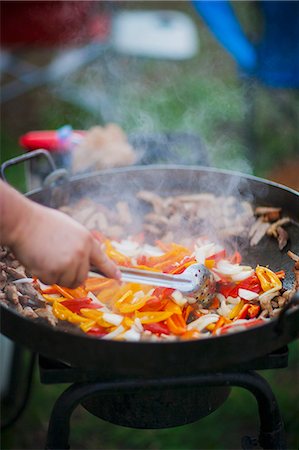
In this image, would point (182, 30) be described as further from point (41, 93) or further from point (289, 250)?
point (289, 250)

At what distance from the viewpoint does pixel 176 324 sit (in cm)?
201

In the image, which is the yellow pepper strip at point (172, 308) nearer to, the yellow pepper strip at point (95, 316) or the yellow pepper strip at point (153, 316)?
the yellow pepper strip at point (153, 316)

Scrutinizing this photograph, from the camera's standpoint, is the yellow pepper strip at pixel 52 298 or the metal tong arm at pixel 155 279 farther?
the yellow pepper strip at pixel 52 298

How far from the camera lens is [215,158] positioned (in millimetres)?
3768

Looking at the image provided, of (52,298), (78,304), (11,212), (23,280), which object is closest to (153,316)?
(78,304)

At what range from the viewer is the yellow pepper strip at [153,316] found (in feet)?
6.63

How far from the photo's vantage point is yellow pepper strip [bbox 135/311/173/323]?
2.02 metres

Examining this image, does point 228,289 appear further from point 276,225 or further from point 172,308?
point 276,225

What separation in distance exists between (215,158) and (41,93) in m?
3.31

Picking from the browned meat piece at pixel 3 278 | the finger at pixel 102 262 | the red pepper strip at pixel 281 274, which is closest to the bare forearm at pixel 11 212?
the finger at pixel 102 262

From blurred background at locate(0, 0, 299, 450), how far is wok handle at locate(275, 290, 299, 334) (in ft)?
5.92

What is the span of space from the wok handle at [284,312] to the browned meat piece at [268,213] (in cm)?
89

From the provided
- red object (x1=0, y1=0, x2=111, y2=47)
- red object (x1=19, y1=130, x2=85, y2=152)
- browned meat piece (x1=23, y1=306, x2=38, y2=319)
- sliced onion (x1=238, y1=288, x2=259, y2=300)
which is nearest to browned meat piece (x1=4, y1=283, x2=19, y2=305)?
browned meat piece (x1=23, y1=306, x2=38, y2=319)

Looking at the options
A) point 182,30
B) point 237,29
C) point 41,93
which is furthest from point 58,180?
point 41,93
